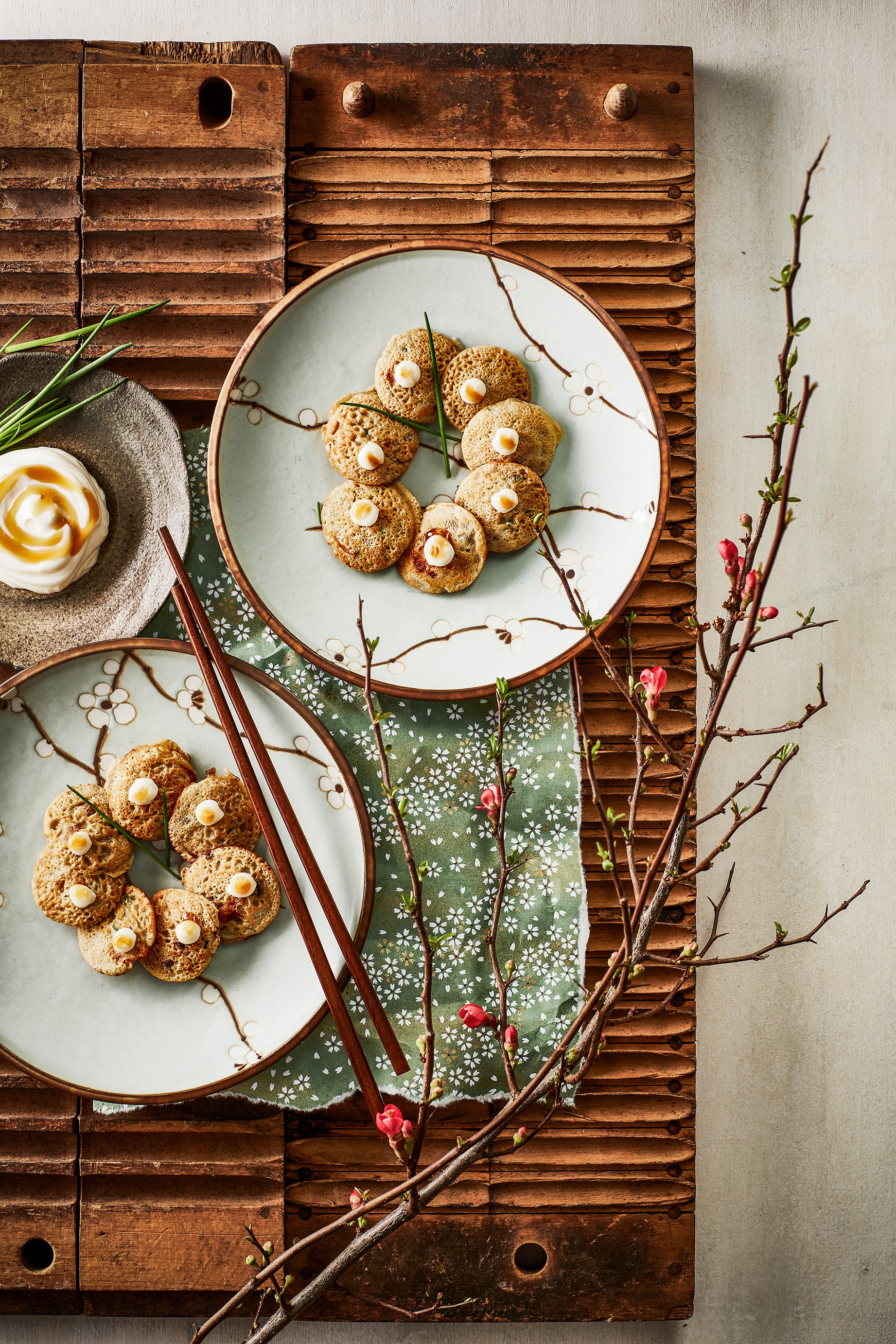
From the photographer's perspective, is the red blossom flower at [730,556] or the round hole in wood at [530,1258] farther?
the round hole in wood at [530,1258]

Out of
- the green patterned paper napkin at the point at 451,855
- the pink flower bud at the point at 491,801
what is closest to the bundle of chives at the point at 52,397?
the green patterned paper napkin at the point at 451,855

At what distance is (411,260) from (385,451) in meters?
0.28

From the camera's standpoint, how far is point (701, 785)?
1451 mm

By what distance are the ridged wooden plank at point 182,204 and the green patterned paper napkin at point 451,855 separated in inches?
6.4

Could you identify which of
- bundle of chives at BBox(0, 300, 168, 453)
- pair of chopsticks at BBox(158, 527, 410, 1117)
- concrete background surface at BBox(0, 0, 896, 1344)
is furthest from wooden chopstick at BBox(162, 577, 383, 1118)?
concrete background surface at BBox(0, 0, 896, 1344)

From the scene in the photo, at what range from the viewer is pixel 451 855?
1.33 metres

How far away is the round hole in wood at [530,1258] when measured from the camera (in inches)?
52.1

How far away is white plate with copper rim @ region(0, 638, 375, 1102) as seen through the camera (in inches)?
49.2

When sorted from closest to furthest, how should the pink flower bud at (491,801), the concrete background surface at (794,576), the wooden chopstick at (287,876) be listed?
the pink flower bud at (491,801) → the wooden chopstick at (287,876) → the concrete background surface at (794,576)

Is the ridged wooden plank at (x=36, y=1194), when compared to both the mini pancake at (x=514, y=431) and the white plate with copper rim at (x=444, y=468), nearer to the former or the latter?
the white plate with copper rim at (x=444, y=468)

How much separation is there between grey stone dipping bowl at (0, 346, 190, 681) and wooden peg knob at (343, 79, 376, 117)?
511mm

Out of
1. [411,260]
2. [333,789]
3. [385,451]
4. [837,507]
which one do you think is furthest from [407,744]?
[837,507]

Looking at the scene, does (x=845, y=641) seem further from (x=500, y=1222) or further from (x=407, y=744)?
(x=500, y=1222)

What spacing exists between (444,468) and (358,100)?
1.79ft
